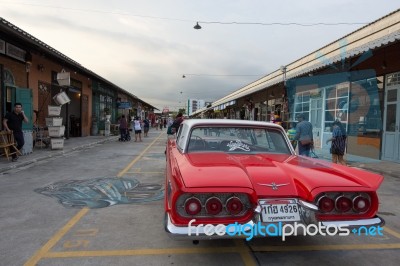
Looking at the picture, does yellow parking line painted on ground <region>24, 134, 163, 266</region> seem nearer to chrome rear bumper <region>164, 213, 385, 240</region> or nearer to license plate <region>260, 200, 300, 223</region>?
chrome rear bumper <region>164, 213, 385, 240</region>

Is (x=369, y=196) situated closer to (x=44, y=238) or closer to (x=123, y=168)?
(x=44, y=238)

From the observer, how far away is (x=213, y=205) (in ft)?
10.2

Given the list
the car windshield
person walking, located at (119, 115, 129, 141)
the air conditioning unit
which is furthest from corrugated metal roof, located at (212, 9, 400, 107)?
the air conditioning unit

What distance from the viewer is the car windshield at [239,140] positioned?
4.77 meters

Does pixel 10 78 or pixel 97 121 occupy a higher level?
pixel 10 78

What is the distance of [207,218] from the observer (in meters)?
3.14

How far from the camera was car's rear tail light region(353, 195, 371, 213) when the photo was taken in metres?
3.29

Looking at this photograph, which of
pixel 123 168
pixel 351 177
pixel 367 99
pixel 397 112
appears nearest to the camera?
pixel 351 177

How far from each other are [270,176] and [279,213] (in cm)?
38

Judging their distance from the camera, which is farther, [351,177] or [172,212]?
[351,177]

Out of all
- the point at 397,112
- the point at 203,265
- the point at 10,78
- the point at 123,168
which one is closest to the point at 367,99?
the point at 397,112

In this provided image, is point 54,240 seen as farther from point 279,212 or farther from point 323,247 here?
point 323,247

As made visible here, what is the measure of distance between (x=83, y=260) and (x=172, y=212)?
1.22 metres

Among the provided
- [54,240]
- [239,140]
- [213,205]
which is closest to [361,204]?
[213,205]
